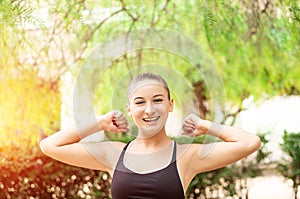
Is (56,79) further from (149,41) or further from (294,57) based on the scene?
(294,57)

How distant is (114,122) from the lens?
1.54 m

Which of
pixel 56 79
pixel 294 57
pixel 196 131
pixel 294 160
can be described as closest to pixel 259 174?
pixel 294 160

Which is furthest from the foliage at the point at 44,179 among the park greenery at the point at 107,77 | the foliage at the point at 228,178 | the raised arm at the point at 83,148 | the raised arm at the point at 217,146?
the raised arm at the point at 217,146

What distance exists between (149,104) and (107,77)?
308 centimetres

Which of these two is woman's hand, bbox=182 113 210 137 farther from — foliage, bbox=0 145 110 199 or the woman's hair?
foliage, bbox=0 145 110 199

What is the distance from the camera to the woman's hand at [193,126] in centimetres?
150

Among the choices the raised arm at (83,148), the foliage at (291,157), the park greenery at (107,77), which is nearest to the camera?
the raised arm at (83,148)

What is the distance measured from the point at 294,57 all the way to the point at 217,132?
2.57 metres

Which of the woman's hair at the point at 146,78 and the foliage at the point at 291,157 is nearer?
the woman's hair at the point at 146,78

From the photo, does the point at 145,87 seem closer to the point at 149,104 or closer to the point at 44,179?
the point at 149,104

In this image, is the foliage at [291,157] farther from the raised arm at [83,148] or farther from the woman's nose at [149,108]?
the woman's nose at [149,108]

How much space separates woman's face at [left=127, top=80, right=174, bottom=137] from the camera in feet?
4.66

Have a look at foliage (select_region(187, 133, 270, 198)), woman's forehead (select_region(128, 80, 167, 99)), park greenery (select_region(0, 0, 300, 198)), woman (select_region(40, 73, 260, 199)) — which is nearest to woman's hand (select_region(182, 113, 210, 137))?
woman (select_region(40, 73, 260, 199))

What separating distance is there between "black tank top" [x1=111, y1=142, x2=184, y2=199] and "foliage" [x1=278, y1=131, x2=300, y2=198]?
103 inches
